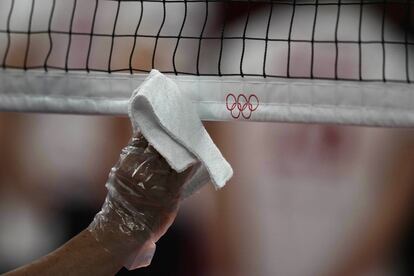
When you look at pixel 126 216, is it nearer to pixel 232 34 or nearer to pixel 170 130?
pixel 170 130

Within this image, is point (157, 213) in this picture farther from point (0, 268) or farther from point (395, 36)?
point (0, 268)

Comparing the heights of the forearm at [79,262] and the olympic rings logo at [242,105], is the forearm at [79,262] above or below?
below

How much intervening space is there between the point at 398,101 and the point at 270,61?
55 centimetres

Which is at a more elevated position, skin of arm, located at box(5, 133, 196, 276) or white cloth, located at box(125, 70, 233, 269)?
white cloth, located at box(125, 70, 233, 269)

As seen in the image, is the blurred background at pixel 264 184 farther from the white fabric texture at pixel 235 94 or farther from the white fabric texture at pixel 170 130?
the white fabric texture at pixel 170 130

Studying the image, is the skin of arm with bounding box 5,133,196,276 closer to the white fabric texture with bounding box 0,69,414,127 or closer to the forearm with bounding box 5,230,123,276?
the forearm with bounding box 5,230,123,276

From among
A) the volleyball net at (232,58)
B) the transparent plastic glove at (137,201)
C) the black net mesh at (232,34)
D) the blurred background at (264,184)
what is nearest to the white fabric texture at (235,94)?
the volleyball net at (232,58)

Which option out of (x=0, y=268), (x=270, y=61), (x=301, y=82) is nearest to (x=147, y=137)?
(x=301, y=82)

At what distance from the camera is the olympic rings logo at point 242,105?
833mm

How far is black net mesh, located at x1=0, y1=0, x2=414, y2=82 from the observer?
128cm

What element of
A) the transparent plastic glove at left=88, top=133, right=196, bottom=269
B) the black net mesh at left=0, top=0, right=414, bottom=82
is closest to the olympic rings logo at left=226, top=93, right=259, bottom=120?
the transparent plastic glove at left=88, top=133, right=196, bottom=269

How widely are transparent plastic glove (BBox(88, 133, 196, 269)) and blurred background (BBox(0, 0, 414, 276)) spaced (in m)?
0.58

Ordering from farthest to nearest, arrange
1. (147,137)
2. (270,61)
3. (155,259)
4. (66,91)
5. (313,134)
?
(155,259)
(313,134)
(270,61)
(66,91)
(147,137)

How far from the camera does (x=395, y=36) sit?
1.33 metres
